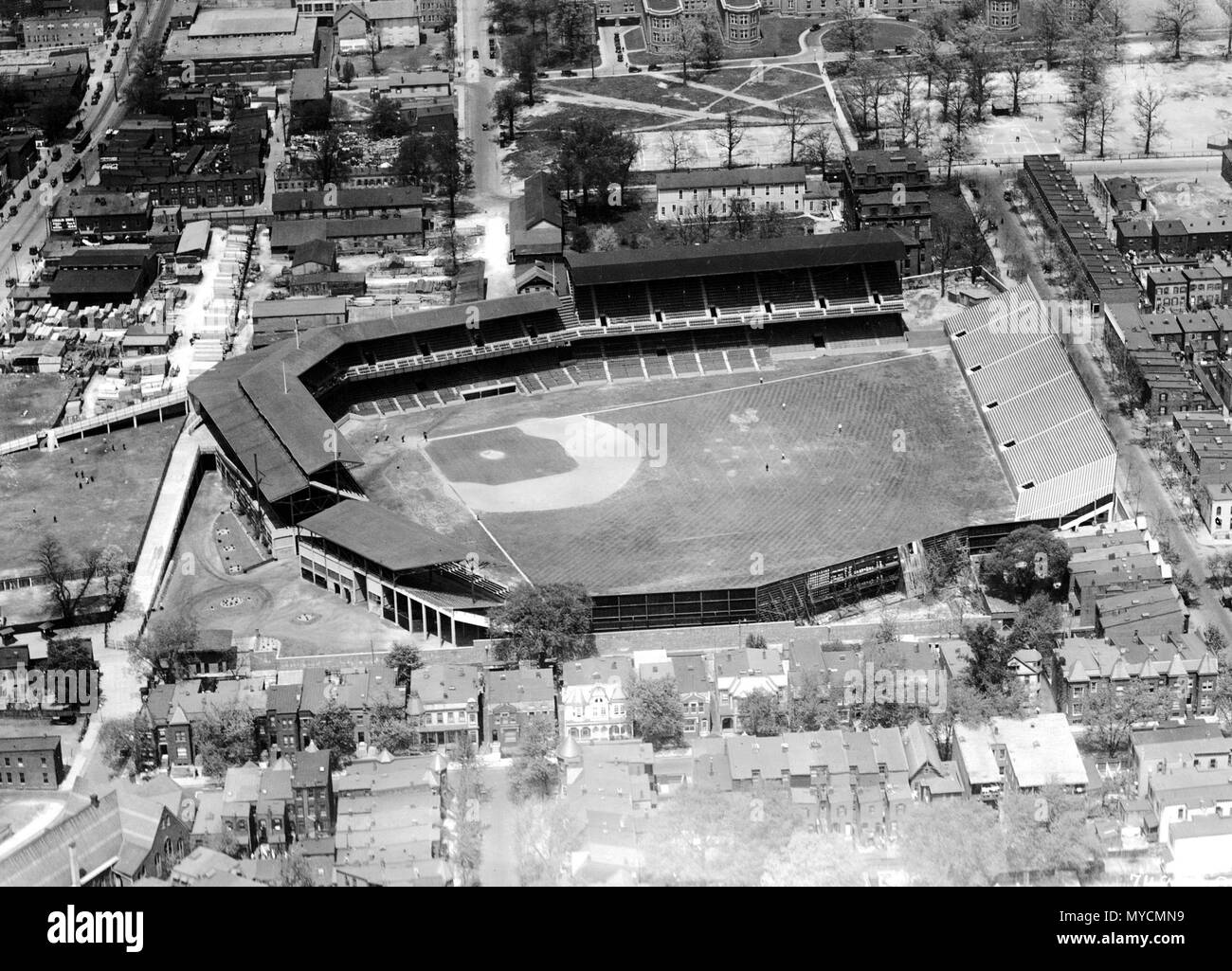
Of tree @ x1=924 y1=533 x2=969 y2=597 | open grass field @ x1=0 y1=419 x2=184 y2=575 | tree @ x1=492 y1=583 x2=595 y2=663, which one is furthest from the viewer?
open grass field @ x1=0 y1=419 x2=184 y2=575

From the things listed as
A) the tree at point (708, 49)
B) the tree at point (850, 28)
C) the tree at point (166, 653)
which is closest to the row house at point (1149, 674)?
the tree at point (166, 653)

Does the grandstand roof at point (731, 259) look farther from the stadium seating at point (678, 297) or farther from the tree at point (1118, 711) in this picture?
the tree at point (1118, 711)

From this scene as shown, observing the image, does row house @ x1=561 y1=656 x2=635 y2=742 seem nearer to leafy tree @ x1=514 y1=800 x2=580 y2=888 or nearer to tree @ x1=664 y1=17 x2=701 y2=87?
leafy tree @ x1=514 y1=800 x2=580 y2=888

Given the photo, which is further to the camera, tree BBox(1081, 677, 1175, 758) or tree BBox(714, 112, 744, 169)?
tree BBox(714, 112, 744, 169)

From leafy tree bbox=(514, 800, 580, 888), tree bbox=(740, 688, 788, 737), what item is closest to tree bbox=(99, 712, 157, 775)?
leafy tree bbox=(514, 800, 580, 888)

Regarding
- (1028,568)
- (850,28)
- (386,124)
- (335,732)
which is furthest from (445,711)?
(850,28)
